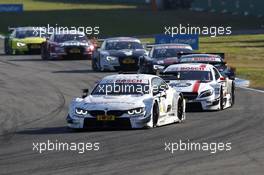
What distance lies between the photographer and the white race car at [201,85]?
26.6 m

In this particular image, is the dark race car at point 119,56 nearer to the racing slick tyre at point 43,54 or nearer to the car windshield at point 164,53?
the car windshield at point 164,53

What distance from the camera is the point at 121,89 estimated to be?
917 inches

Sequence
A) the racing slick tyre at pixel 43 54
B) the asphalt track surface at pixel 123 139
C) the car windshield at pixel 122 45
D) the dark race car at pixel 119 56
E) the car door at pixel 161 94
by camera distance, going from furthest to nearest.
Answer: the racing slick tyre at pixel 43 54, the car windshield at pixel 122 45, the dark race car at pixel 119 56, the car door at pixel 161 94, the asphalt track surface at pixel 123 139

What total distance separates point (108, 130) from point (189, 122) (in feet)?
8.18

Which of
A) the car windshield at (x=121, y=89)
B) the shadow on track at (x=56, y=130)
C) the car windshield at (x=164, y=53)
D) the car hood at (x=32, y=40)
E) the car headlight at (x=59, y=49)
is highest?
the car hood at (x=32, y=40)

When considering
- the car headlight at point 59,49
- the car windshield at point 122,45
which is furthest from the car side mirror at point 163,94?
the car headlight at point 59,49

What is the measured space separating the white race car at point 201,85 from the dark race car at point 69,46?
18.7 metres

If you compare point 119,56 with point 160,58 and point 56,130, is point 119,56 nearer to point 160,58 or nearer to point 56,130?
point 160,58

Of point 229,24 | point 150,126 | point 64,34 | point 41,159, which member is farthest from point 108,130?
point 229,24

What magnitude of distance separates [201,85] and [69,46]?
20.4 m

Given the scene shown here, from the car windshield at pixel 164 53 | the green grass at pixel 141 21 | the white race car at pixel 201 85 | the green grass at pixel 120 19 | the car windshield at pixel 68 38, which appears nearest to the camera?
the white race car at pixel 201 85

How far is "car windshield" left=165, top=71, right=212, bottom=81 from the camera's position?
1083 inches

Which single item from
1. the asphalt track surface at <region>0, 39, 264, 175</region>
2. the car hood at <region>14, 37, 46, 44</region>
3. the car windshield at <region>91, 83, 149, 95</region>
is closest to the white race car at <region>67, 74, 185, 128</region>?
the car windshield at <region>91, 83, 149, 95</region>

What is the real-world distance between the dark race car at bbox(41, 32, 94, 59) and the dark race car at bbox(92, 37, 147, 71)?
511 cm
